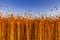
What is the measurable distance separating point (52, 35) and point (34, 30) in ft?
1.24

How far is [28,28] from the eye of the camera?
379cm

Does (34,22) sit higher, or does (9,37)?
(34,22)

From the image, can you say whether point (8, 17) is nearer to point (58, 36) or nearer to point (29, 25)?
point (29, 25)

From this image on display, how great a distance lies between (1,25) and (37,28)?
0.70 metres

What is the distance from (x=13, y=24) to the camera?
3771mm

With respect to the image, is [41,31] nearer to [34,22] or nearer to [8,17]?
[34,22]

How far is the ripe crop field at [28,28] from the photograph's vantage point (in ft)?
12.2

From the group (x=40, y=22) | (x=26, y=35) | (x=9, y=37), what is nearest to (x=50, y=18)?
(x=40, y=22)

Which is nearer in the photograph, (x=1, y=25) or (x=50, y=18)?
(x=1, y=25)

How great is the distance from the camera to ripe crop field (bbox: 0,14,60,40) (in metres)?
3.72

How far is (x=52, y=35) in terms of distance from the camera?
387 centimetres

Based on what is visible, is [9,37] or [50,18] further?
[50,18]

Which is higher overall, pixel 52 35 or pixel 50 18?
pixel 50 18

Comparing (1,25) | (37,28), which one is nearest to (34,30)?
(37,28)
